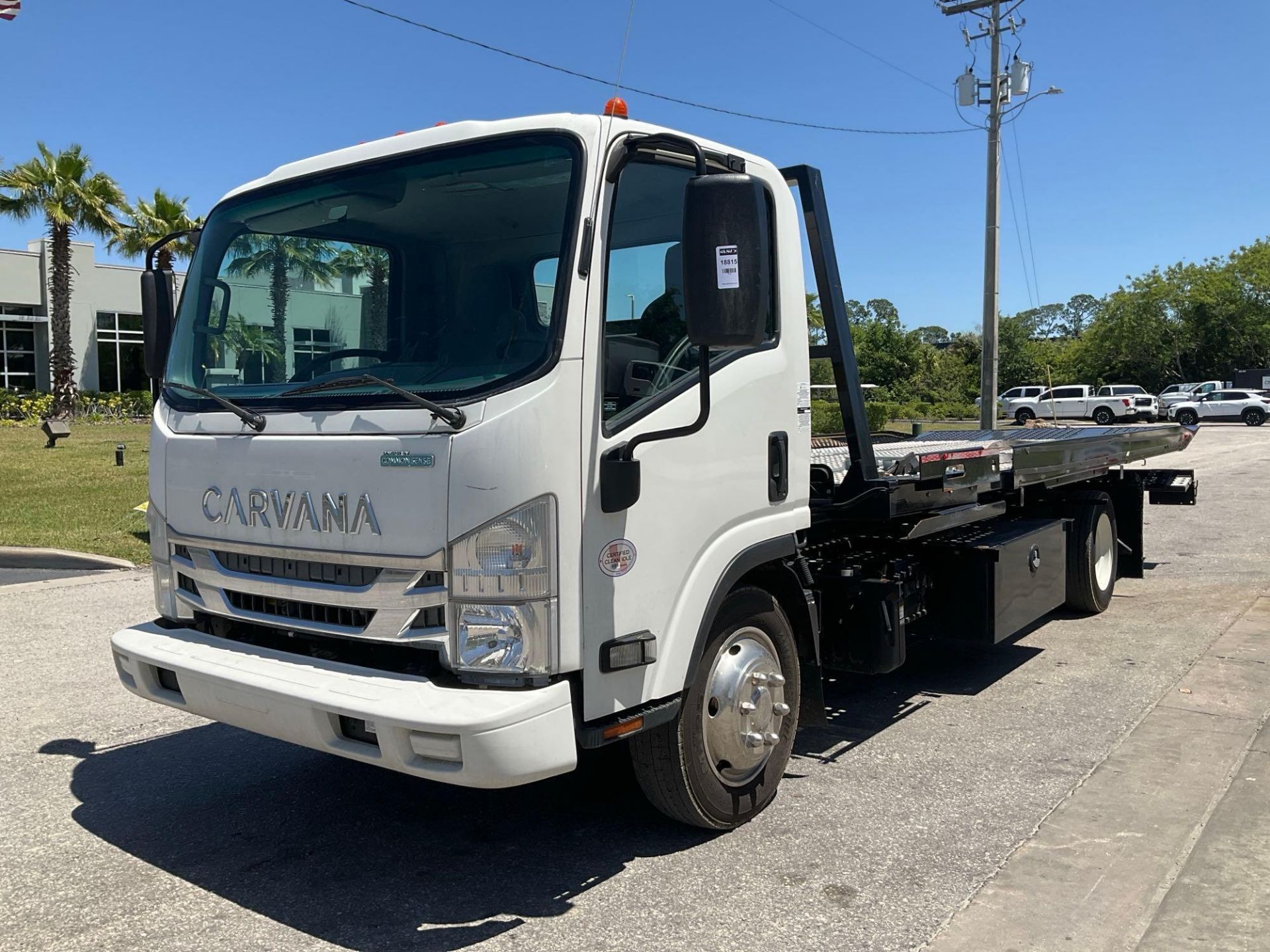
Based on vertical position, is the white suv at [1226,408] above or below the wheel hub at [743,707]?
above

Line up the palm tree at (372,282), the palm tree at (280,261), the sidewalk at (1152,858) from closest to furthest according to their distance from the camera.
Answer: the sidewalk at (1152,858), the palm tree at (372,282), the palm tree at (280,261)

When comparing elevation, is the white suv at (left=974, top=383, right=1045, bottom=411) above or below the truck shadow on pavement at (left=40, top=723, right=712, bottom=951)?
above

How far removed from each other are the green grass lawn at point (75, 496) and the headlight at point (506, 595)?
20.4ft

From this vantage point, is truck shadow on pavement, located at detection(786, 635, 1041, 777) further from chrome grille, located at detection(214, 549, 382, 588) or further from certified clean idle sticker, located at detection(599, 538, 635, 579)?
chrome grille, located at detection(214, 549, 382, 588)

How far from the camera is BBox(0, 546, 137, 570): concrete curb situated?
10.4 metres

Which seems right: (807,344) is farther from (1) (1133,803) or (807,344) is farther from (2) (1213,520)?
(2) (1213,520)

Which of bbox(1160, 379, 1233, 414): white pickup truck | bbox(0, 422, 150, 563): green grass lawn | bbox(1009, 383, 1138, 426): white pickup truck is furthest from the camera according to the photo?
bbox(1160, 379, 1233, 414): white pickup truck

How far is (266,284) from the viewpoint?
4121mm

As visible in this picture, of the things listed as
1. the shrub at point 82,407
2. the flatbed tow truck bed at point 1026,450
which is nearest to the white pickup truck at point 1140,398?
the flatbed tow truck bed at point 1026,450

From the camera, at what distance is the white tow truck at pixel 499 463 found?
3199mm

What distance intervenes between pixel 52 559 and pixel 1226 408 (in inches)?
1860

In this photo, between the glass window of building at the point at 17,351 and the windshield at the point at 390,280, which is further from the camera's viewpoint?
the glass window of building at the point at 17,351

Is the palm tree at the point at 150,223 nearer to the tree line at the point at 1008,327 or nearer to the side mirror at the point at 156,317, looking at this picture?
the tree line at the point at 1008,327

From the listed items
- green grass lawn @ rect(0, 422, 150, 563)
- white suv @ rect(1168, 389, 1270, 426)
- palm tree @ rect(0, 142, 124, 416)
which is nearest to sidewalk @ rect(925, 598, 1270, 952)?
green grass lawn @ rect(0, 422, 150, 563)
